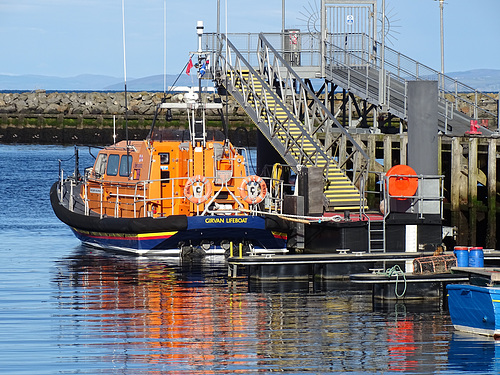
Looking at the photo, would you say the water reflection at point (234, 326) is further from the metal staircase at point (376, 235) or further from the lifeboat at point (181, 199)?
the lifeboat at point (181, 199)

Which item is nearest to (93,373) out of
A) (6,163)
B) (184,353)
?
(184,353)

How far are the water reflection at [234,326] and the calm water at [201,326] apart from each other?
0.7 inches

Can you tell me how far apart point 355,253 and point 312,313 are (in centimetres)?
274

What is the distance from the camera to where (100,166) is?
2509 cm

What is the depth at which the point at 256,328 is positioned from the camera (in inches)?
598

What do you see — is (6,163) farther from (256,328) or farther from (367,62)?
(256,328)

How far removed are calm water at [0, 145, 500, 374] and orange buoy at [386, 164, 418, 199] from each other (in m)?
2.09

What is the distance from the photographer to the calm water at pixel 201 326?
511 inches

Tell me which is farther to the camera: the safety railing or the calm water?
the safety railing

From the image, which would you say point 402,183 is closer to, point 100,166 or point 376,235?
point 376,235

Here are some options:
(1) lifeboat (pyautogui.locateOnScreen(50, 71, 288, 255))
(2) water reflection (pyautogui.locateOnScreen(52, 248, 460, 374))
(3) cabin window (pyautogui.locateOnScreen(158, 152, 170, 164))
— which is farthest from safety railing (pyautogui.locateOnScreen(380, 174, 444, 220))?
(3) cabin window (pyautogui.locateOnScreen(158, 152, 170, 164))

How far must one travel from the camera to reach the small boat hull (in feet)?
45.8

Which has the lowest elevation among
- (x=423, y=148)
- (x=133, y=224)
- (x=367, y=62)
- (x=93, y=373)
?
(x=93, y=373)

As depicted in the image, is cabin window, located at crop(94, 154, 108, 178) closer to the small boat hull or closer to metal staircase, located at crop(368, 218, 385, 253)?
metal staircase, located at crop(368, 218, 385, 253)
